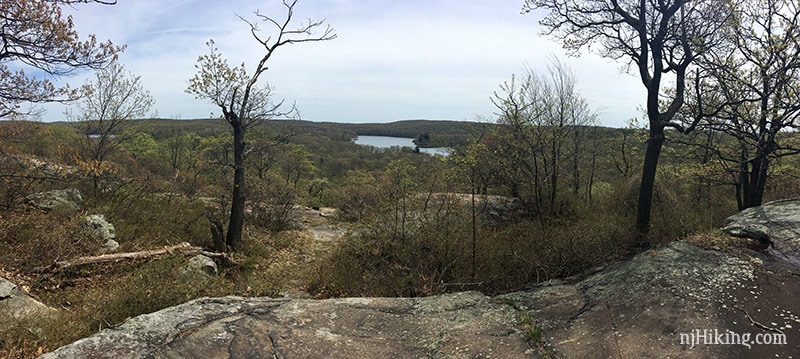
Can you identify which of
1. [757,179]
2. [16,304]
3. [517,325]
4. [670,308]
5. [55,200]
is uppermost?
[757,179]

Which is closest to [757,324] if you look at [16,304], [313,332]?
[313,332]

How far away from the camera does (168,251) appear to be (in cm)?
907

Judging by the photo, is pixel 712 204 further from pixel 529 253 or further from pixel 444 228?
pixel 444 228

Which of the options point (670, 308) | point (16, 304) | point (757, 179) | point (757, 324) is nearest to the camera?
point (757, 324)

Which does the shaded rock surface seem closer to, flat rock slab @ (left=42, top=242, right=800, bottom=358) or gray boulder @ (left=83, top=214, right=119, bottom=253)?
flat rock slab @ (left=42, top=242, right=800, bottom=358)

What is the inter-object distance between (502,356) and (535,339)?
445mm

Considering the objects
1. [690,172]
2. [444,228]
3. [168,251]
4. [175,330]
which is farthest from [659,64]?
[168,251]

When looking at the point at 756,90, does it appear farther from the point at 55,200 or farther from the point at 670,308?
the point at 55,200

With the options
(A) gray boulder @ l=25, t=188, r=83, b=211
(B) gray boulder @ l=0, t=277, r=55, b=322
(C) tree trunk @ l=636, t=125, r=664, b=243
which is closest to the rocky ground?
(B) gray boulder @ l=0, t=277, r=55, b=322

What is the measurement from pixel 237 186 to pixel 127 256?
10.1ft

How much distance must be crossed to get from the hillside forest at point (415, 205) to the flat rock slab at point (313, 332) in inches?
19.1

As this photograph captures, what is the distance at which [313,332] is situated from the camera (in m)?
3.61

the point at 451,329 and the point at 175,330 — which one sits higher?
the point at 175,330

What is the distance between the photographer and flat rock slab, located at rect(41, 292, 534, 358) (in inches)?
121
